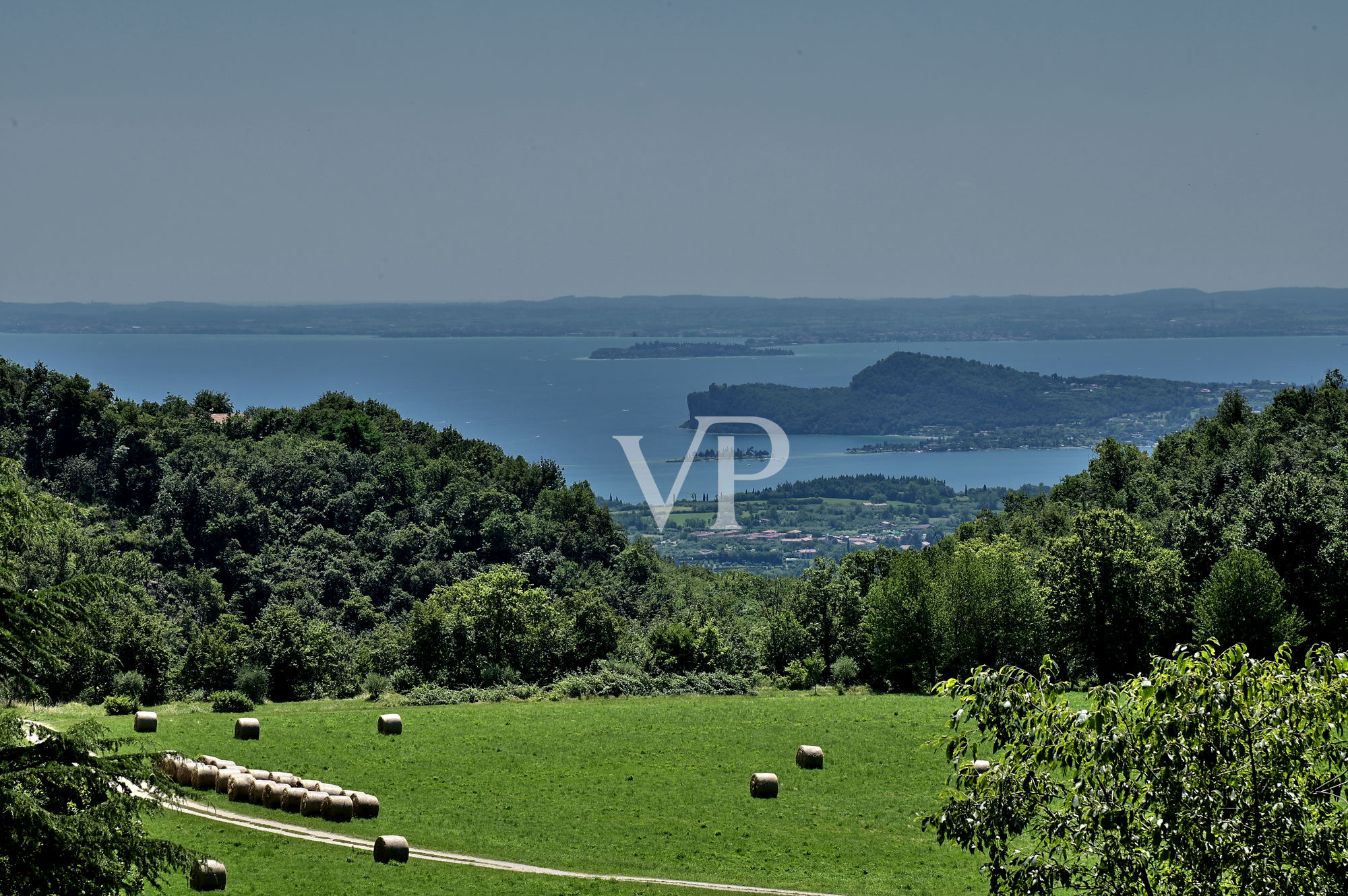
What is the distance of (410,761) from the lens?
36.4m

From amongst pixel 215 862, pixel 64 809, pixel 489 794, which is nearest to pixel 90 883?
pixel 64 809

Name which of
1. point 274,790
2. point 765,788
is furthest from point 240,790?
point 765,788

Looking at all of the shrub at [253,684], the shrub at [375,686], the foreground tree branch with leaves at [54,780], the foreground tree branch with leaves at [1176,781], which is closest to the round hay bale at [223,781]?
the foreground tree branch with leaves at [54,780]

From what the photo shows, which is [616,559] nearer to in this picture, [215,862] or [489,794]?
[489,794]

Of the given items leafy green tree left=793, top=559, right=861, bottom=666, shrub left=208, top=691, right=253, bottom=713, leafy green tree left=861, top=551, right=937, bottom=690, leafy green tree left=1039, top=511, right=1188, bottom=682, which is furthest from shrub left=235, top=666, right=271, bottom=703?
leafy green tree left=1039, top=511, right=1188, bottom=682

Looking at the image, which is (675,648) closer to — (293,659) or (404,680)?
(404,680)

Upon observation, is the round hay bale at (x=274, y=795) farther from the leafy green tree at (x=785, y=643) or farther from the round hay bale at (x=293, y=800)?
the leafy green tree at (x=785, y=643)

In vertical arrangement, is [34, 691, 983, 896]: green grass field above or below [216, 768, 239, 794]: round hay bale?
below

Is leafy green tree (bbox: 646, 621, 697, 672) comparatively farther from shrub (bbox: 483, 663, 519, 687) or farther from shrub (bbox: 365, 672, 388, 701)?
shrub (bbox: 365, 672, 388, 701)

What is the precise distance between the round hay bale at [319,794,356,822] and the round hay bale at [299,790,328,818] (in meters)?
0.07

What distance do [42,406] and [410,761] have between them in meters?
86.7

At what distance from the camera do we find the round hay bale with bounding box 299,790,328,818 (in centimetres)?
2991

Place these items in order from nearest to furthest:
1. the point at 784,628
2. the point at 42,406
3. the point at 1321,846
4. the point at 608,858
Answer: the point at 1321,846 → the point at 608,858 → the point at 784,628 → the point at 42,406

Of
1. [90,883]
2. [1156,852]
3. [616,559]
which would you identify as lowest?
[616,559]
